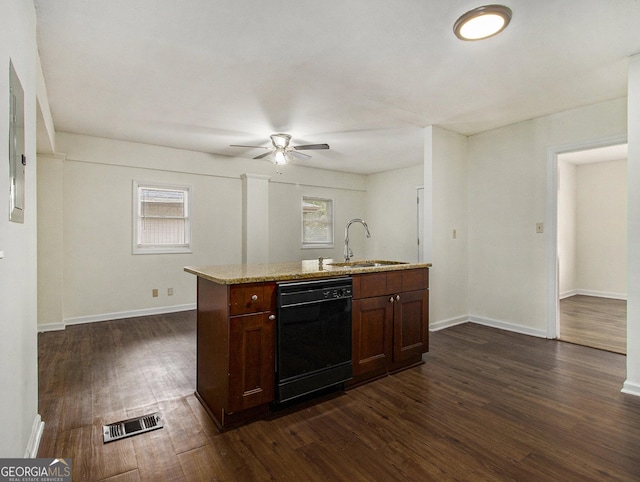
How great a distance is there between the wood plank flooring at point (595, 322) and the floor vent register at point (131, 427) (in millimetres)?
4203

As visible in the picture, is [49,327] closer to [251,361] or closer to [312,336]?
[251,361]

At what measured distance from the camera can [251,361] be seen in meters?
2.11

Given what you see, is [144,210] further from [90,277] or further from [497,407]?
[497,407]

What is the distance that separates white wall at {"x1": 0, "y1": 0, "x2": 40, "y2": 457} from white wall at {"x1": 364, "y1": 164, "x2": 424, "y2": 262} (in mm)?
5866

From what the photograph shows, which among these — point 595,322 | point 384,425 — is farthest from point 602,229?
point 384,425

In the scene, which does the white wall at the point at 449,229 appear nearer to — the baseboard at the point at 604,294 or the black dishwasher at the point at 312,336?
the black dishwasher at the point at 312,336

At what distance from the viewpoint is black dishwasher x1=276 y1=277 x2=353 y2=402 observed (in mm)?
2213

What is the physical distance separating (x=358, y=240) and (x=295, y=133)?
142 inches

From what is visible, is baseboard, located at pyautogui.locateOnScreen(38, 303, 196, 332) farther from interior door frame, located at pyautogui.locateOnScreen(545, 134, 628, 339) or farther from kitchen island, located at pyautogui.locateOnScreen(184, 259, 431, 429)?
interior door frame, located at pyautogui.locateOnScreen(545, 134, 628, 339)

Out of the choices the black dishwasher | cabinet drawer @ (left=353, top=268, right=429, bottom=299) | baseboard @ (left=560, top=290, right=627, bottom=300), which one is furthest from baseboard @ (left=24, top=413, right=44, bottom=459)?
baseboard @ (left=560, top=290, right=627, bottom=300)

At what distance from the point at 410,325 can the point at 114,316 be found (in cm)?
417

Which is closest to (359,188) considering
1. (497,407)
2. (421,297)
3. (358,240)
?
(358,240)

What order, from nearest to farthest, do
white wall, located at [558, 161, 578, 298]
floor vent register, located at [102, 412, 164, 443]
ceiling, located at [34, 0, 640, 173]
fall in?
floor vent register, located at [102, 412, 164, 443] → ceiling, located at [34, 0, 640, 173] → white wall, located at [558, 161, 578, 298]

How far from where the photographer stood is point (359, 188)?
24.7 ft
